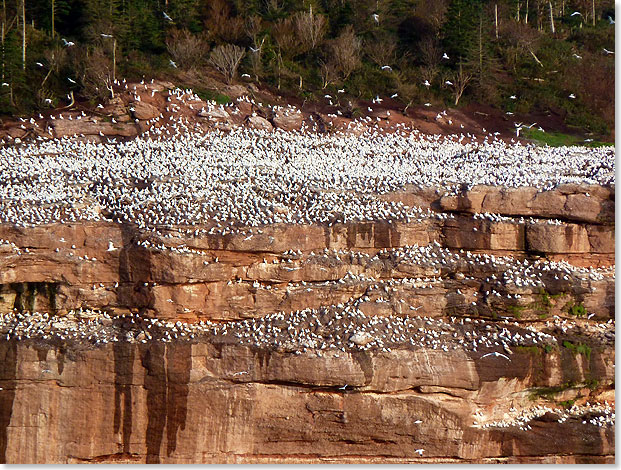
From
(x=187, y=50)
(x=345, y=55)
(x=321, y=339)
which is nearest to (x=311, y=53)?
(x=345, y=55)

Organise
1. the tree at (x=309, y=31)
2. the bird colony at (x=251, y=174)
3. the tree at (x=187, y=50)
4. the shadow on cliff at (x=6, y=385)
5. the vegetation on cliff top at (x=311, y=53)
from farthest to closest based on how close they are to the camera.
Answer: the tree at (x=309, y=31)
the tree at (x=187, y=50)
the vegetation on cliff top at (x=311, y=53)
the bird colony at (x=251, y=174)
the shadow on cliff at (x=6, y=385)

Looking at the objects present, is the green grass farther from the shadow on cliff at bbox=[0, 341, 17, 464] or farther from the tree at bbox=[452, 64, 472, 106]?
the shadow on cliff at bbox=[0, 341, 17, 464]

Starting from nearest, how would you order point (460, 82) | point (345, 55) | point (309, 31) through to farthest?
point (460, 82) < point (345, 55) < point (309, 31)

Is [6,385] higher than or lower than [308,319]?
lower

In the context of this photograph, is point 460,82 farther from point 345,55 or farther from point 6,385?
point 6,385

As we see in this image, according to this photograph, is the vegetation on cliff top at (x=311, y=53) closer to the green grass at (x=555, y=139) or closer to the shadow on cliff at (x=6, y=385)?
the green grass at (x=555, y=139)

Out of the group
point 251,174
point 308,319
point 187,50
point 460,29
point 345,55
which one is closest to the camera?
point 308,319

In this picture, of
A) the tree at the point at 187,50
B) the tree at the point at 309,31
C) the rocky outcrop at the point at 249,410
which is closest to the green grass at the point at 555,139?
the tree at the point at 309,31
